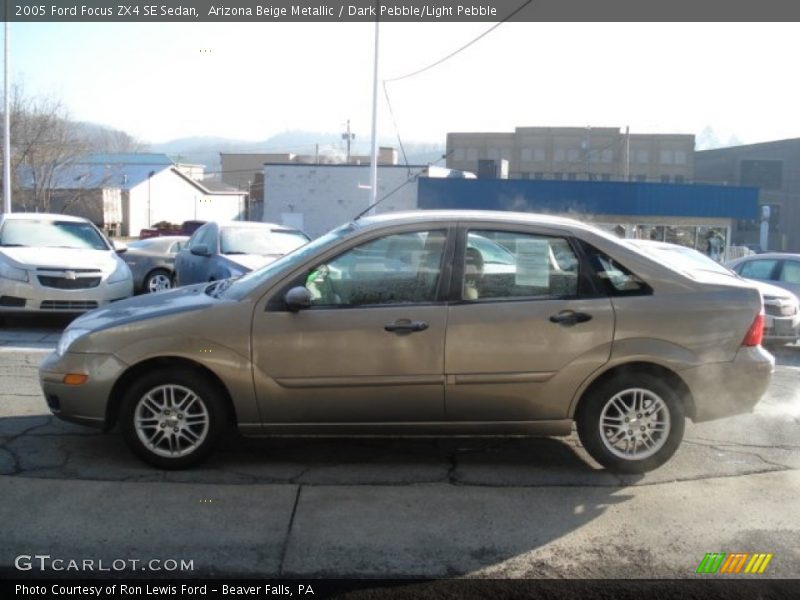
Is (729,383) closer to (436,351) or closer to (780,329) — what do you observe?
(436,351)

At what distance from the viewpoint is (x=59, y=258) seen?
1057cm

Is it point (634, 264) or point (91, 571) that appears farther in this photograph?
point (634, 264)

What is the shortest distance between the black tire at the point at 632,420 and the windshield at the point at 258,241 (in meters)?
6.65

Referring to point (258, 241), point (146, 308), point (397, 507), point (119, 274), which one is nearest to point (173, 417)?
point (146, 308)

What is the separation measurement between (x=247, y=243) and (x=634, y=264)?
714 cm

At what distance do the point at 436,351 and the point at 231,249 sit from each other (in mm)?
6710

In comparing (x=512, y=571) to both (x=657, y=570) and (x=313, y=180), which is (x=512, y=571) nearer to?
(x=657, y=570)

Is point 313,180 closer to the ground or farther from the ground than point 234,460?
farther from the ground

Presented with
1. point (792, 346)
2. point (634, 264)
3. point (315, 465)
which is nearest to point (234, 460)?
point (315, 465)

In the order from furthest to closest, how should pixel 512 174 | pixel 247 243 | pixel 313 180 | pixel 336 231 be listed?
pixel 512 174 → pixel 313 180 → pixel 247 243 → pixel 336 231

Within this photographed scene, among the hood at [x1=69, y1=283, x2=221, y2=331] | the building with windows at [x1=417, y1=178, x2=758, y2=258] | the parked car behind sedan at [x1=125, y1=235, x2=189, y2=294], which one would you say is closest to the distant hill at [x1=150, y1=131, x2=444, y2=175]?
the building with windows at [x1=417, y1=178, x2=758, y2=258]

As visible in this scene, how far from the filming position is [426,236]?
16.9 ft

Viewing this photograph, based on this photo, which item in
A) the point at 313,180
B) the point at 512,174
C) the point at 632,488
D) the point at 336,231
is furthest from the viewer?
the point at 512,174

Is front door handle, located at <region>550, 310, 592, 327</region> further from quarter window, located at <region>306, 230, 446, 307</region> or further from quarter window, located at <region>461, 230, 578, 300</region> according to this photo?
quarter window, located at <region>306, 230, 446, 307</region>
